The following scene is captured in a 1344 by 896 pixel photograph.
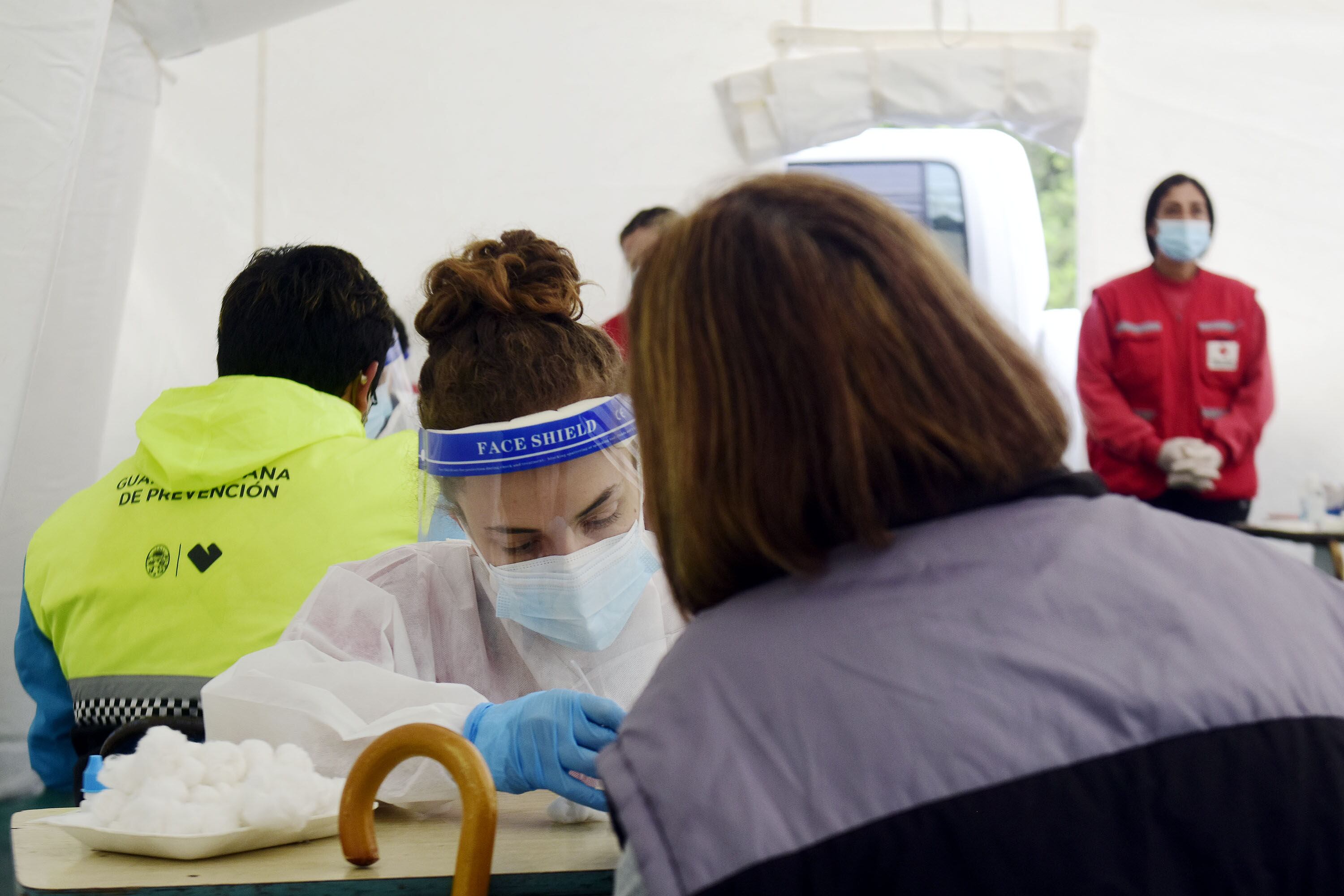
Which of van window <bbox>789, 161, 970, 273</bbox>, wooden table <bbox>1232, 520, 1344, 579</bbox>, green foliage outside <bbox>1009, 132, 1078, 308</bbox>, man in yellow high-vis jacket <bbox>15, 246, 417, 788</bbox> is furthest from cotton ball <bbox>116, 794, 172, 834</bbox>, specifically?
van window <bbox>789, 161, 970, 273</bbox>

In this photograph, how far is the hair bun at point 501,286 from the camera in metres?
1.55

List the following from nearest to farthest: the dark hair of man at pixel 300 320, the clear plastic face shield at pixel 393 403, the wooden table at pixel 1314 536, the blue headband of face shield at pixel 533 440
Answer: the blue headband of face shield at pixel 533 440 → the dark hair of man at pixel 300 320 → the clear plastic face shield at pixel 393 403 → the wooden table at pixel 1314 536

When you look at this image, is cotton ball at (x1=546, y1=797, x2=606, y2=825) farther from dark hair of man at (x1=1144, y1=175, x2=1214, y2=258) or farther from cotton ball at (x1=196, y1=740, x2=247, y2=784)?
dark hair of man at (x1=1144, y1=175, x2=1214, y2=258)

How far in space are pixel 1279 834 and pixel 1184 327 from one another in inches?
153

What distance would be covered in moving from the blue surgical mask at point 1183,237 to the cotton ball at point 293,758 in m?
3.92

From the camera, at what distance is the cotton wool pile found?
0.99 meters

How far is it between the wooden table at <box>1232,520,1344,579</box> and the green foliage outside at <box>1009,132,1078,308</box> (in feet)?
3.84

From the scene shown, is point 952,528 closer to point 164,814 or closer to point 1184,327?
point 164,814

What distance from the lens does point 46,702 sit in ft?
7.52

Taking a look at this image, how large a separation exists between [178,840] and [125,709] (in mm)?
1162

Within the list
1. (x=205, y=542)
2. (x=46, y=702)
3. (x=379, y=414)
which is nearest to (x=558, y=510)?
(x=205, y=542)

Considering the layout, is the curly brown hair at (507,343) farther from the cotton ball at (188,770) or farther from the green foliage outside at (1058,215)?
the green foliage outside at (1058,215)

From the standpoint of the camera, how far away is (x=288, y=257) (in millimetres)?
2215

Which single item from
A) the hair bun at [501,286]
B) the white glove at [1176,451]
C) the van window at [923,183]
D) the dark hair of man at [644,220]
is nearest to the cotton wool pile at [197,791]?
the hair bun at [501,286]
